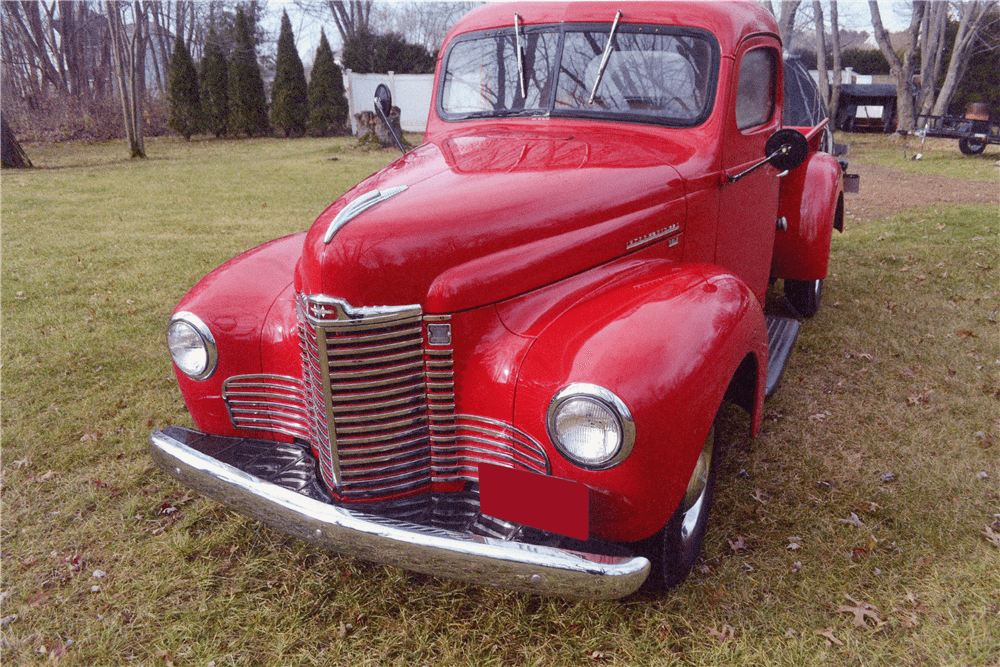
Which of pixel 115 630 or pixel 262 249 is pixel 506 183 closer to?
pixel 262 249

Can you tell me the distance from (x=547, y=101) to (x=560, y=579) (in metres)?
2.17

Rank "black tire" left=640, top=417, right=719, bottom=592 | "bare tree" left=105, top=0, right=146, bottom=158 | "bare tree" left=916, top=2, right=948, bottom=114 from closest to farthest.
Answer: "black tire" left=640, top=417, right=719, bottom=592
"bare tree" left=105, top=0, right=146, bottom=158
"bare tree" left=916, top=2, right=948, bottom=114

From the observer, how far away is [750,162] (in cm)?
335

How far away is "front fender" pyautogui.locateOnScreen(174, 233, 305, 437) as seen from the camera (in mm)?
2535

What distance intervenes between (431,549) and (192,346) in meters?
1.34

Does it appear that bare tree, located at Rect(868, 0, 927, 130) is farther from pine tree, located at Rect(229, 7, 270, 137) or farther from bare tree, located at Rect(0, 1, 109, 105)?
bare tree, located at Rect(0, 1, 109, 105)

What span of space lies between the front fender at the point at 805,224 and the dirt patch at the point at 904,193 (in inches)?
182

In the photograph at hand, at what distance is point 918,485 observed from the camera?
121 inches

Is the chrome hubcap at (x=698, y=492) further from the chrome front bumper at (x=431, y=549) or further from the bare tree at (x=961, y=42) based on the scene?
the bare tree at (x=961, y=42)

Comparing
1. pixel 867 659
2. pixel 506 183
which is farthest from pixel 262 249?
pixel 867 659

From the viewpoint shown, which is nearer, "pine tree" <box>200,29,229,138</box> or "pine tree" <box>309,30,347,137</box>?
"pine tree" <box>200,29,229,138</box>

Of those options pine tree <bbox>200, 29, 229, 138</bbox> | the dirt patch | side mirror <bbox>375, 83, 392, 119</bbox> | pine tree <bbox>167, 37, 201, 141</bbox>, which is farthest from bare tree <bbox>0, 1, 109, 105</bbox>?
side mirror <bbox>375, 83, 392, 119</bbox>

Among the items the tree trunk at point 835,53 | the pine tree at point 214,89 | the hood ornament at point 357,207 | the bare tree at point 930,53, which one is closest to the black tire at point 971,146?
the tree trunk at point 835,53

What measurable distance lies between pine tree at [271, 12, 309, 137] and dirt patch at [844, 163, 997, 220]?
1611 centimetres
